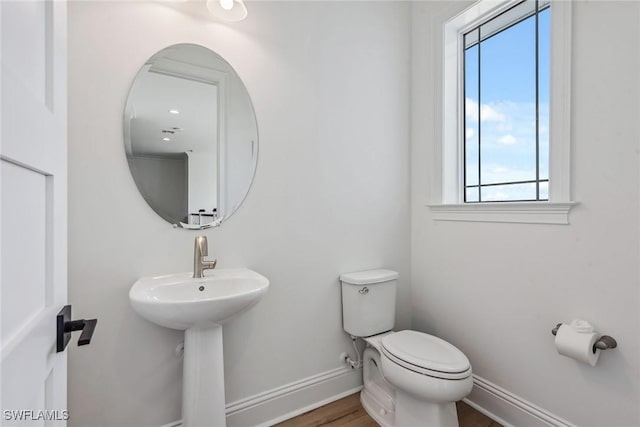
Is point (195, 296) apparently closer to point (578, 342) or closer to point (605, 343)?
point (578, 342)

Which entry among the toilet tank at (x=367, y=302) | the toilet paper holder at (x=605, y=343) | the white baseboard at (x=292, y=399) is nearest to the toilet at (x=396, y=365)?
the toilet tank at (x=367, y=302)

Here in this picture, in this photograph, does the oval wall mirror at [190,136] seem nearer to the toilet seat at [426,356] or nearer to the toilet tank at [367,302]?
the toilet tank at [367,302]

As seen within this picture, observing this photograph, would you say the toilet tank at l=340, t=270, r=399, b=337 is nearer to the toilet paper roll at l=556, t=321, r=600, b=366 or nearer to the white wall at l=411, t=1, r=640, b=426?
the white wall at l=411, t=1, r=640, b=426

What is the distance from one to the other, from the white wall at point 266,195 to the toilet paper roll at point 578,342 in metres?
0.98

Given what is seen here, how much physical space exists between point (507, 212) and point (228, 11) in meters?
1.67

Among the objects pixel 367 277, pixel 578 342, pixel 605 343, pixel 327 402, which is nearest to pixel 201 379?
pixel 327 402

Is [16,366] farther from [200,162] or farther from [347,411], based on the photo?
[347,411]

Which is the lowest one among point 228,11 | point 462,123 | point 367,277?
point 367,277

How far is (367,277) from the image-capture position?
1.87 metres

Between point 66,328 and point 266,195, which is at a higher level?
point 266,195

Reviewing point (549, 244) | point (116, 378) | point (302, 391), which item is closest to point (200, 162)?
point (116, 378)

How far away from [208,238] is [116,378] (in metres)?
0.68

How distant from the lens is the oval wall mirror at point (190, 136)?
140 centimetres

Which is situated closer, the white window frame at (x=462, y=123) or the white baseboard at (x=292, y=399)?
the white window frame at (x=462, y=123)
